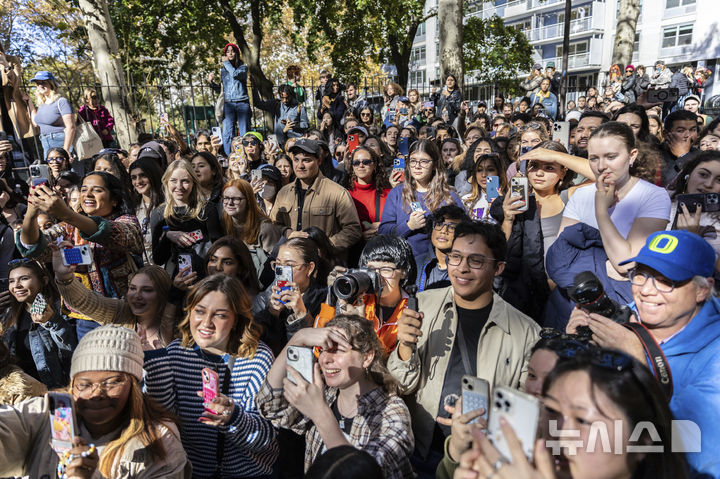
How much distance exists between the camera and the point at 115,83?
8438 millimetres

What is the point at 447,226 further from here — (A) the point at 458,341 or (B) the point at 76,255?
(B) the point at 76,255

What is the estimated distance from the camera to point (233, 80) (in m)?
8.33

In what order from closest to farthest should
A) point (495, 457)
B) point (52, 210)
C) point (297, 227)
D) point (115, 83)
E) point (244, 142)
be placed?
point (495, 457), point (52, 210), point (297, 227), point (244, 142), point (115, 83)

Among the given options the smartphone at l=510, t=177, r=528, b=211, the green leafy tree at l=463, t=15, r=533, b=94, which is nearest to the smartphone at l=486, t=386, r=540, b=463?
the smartphone at l=510, t=177, r=528, b=211

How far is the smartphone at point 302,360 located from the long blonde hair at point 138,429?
664mm

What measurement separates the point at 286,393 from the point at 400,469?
1.87 feet

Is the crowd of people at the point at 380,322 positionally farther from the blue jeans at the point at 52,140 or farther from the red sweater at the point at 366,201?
the blue jeans at the point at 52,140

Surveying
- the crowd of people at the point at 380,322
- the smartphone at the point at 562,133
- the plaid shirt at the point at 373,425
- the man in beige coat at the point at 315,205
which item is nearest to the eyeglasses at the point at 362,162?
the crowd of people at the point at 380,322

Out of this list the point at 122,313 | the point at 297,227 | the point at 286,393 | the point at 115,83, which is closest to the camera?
the point at 286,393

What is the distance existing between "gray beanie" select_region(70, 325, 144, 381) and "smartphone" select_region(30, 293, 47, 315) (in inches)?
72.3

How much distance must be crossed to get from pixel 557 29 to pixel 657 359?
1720 inches

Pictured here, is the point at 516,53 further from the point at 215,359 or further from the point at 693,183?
the point at 215,359

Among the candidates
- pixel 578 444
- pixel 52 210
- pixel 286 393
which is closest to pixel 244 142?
pixel 52 210

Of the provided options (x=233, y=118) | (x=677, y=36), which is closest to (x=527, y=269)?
(x=233, y=118)
